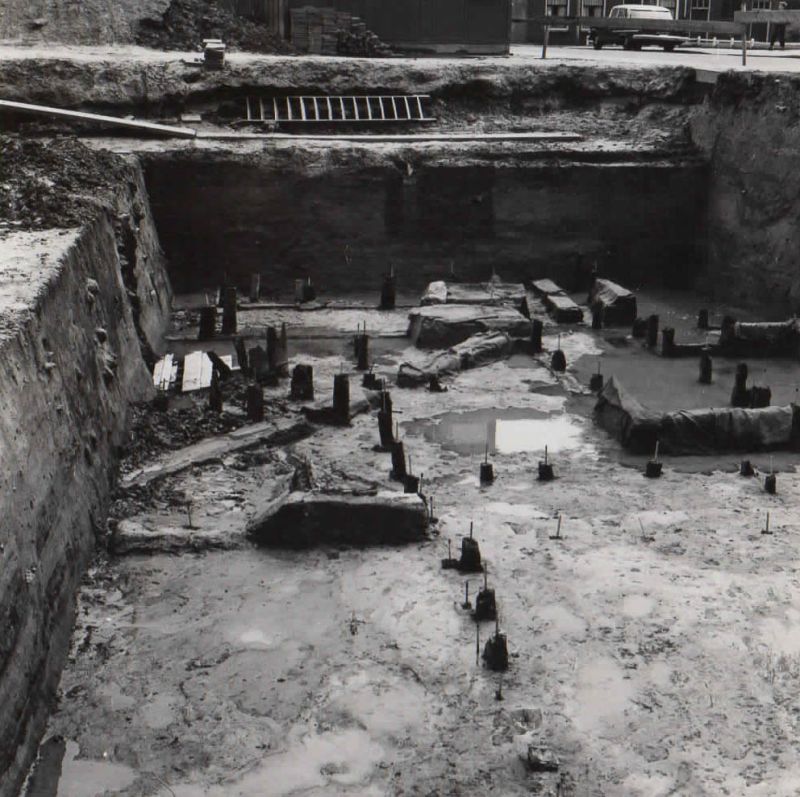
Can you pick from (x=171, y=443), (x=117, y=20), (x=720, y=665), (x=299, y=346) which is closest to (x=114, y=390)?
(x=171, y=443)

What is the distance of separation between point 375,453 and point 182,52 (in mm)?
12304

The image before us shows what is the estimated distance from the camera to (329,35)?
21.2m

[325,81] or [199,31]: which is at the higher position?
[199,31]

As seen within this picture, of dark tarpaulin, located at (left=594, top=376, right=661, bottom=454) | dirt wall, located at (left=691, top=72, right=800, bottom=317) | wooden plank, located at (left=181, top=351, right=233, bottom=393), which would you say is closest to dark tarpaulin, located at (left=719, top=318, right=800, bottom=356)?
dirt wall, located at (left=691, top=72, right=800, bottom=317)

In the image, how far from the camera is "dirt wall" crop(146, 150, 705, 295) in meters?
14.7

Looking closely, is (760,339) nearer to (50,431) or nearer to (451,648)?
(451,648)

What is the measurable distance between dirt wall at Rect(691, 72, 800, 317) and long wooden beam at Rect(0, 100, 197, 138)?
7.17 metres

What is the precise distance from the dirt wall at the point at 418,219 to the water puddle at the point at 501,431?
17.6 feet

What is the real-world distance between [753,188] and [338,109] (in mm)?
6207

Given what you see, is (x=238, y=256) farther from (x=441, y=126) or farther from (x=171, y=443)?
(x=171, y=443)

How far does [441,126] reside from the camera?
54.9 feet

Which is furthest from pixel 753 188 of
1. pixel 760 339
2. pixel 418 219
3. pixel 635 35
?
pixel 635 35

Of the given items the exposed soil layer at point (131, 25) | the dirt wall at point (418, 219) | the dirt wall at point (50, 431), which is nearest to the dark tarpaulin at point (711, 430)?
the dirt wall at point (50, 431)

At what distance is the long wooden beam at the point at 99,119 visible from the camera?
14.5 m
